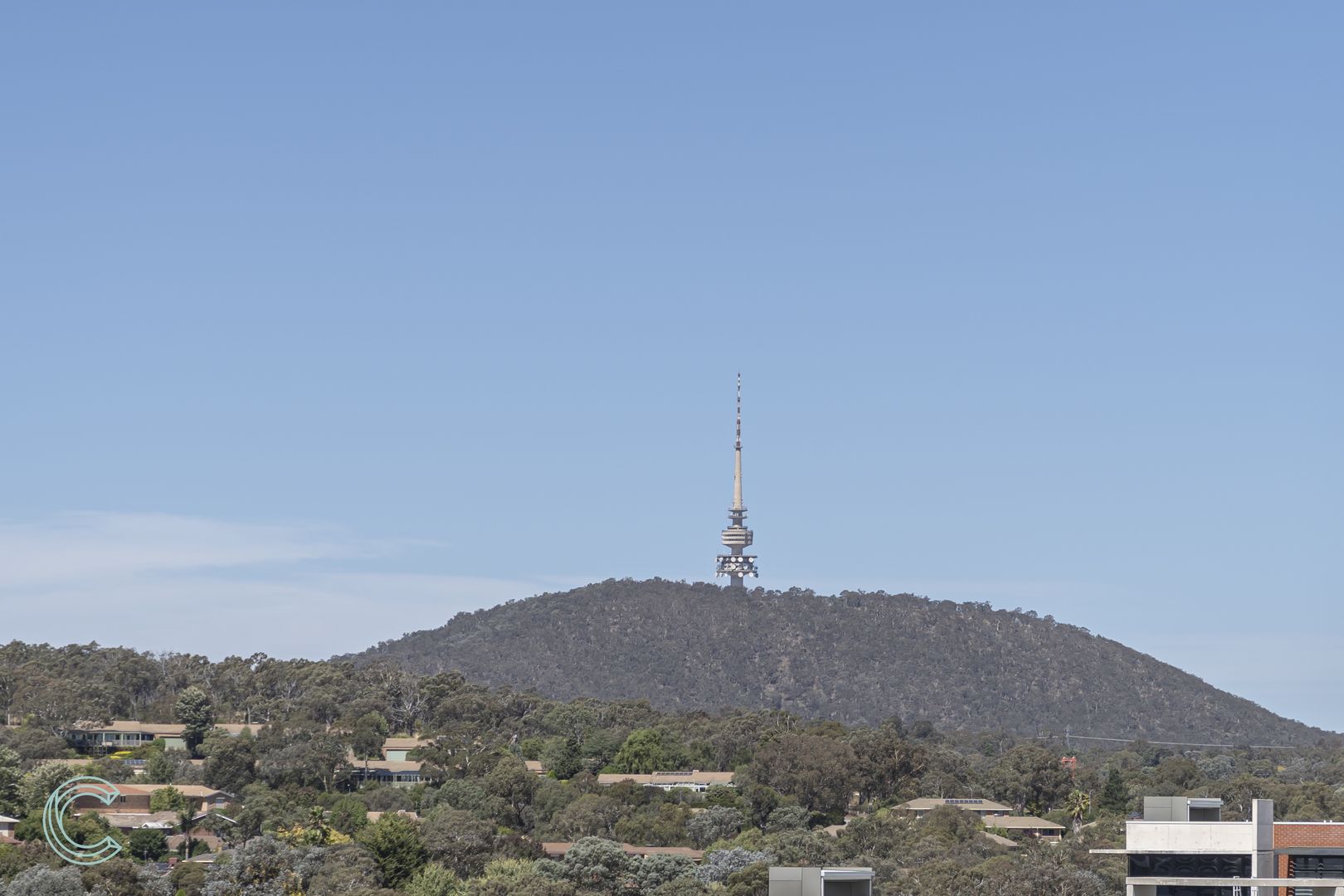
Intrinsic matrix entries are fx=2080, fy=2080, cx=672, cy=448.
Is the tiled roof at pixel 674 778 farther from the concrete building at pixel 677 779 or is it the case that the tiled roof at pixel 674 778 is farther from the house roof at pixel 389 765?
the house roof at pixel 389 765

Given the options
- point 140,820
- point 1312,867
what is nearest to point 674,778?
point 140,820

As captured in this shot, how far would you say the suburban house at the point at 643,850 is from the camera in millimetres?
141988

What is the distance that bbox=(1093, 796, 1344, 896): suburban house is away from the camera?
2840 inches

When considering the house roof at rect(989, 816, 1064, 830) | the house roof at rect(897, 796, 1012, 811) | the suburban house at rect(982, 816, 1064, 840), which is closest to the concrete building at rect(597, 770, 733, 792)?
the house roof at rect(897, 796, 1012, 811)

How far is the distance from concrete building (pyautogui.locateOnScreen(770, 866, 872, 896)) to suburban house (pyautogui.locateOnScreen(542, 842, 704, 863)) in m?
79.7

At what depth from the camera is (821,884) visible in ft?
193

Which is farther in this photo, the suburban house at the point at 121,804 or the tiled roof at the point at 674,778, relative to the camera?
the tiled roof at the point at 674,778

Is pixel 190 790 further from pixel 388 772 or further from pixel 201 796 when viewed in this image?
pixel 388 772

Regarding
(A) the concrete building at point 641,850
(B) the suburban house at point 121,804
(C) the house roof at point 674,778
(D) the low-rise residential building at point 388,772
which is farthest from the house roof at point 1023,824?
(B) the suburban house at point 121,804

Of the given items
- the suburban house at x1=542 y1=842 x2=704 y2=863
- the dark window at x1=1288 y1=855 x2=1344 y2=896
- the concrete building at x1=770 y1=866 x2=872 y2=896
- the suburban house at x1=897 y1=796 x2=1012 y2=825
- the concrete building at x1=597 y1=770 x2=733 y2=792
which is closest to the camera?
the concrete building at x1=770 y1=866 x2=872 y2=896

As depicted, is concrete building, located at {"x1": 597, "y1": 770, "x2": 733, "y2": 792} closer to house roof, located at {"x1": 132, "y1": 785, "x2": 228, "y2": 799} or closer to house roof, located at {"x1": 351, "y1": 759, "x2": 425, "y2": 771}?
house roof, located at {"x1": 351, "y1": 759, "x2": 425, "y2": 771}

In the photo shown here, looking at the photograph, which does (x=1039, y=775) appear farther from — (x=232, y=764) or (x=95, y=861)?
(x=95, y=861)

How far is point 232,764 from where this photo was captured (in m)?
177

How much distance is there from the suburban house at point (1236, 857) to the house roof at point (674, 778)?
11054 cm
